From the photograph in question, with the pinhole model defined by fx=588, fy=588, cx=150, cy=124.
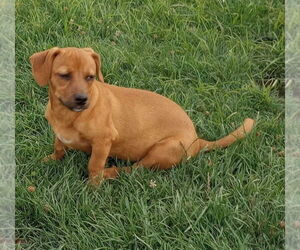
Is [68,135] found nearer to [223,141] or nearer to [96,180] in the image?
[96,180]

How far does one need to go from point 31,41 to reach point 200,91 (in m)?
1.50

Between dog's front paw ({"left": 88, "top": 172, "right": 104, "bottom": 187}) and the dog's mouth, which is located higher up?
the dog's mouth

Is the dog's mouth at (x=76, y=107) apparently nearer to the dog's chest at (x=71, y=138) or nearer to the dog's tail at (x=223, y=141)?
the dog's chest at (x=71, y=138)

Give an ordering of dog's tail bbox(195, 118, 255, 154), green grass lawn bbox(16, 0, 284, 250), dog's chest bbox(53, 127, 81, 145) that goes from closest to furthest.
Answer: green grass lawn bbox(16, 0, 284, 250), dog's chest bbox(53, 127, 81, 145), dog's tail bbox(195, 118, 255, 154)

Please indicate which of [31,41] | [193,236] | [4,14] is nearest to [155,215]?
[193,236]

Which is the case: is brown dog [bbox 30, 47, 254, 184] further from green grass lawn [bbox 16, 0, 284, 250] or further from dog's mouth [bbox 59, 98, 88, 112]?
green grass lawn [bbox 16, 0, 284, 250]

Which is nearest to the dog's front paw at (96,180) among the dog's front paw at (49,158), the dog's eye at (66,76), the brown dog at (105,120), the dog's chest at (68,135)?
the brown dog at (105,120)

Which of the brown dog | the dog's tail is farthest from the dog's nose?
the dog's tail

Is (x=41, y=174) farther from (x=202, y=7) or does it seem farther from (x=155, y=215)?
(x=202, y=7)

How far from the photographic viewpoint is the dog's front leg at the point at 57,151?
3926 mm

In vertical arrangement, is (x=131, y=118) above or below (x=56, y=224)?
above

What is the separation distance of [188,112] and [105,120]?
1007 mm

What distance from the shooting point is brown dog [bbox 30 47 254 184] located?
344 centimetres

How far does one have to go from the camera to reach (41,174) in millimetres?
3812
